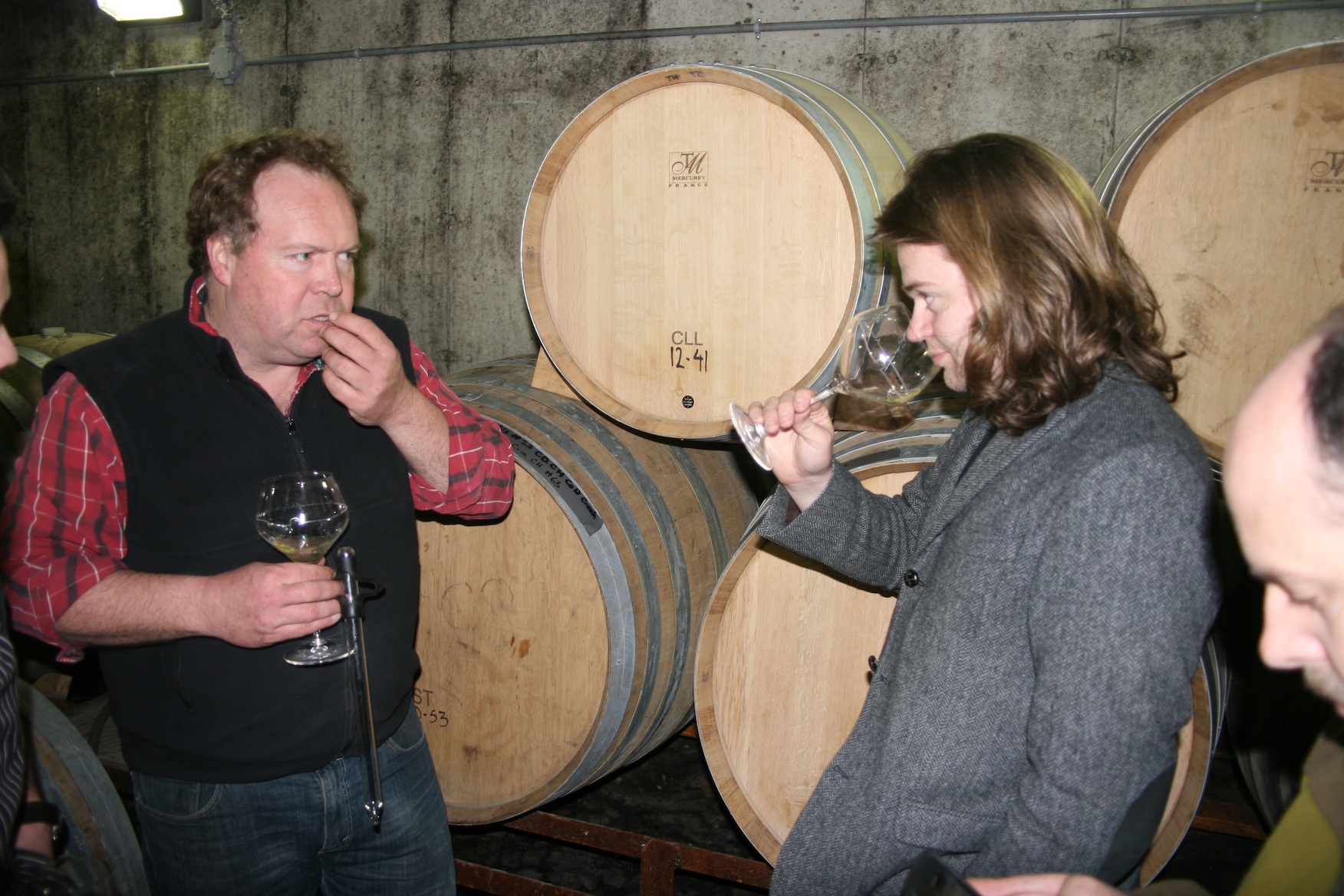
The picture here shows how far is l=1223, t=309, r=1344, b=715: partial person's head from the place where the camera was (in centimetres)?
77

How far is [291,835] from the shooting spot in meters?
1.84

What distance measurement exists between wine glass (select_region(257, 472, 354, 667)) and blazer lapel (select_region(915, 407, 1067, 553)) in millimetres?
1129

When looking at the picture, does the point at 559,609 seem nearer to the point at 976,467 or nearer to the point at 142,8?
the point at 976,467

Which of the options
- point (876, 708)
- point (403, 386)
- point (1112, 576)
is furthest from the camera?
point (403, 386)

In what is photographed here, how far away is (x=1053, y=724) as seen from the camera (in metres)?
1.23

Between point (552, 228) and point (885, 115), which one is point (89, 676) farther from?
point (885, 115)

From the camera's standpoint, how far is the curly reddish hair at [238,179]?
5.93 ft

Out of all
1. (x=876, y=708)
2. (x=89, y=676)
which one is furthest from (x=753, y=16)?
(x=89, y=676)

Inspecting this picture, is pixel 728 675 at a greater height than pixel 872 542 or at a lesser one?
lesser

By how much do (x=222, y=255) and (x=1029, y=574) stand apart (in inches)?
65.1

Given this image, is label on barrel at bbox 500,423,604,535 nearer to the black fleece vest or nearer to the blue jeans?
the black fleece vest

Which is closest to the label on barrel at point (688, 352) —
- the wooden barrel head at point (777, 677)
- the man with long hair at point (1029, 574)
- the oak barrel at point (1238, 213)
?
the wooden barrel head at point (777, 677)

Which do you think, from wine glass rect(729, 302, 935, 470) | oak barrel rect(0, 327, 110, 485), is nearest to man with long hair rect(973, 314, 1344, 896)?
wine glass rect(729, 302, 935, 470)

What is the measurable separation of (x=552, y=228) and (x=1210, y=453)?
167cm
